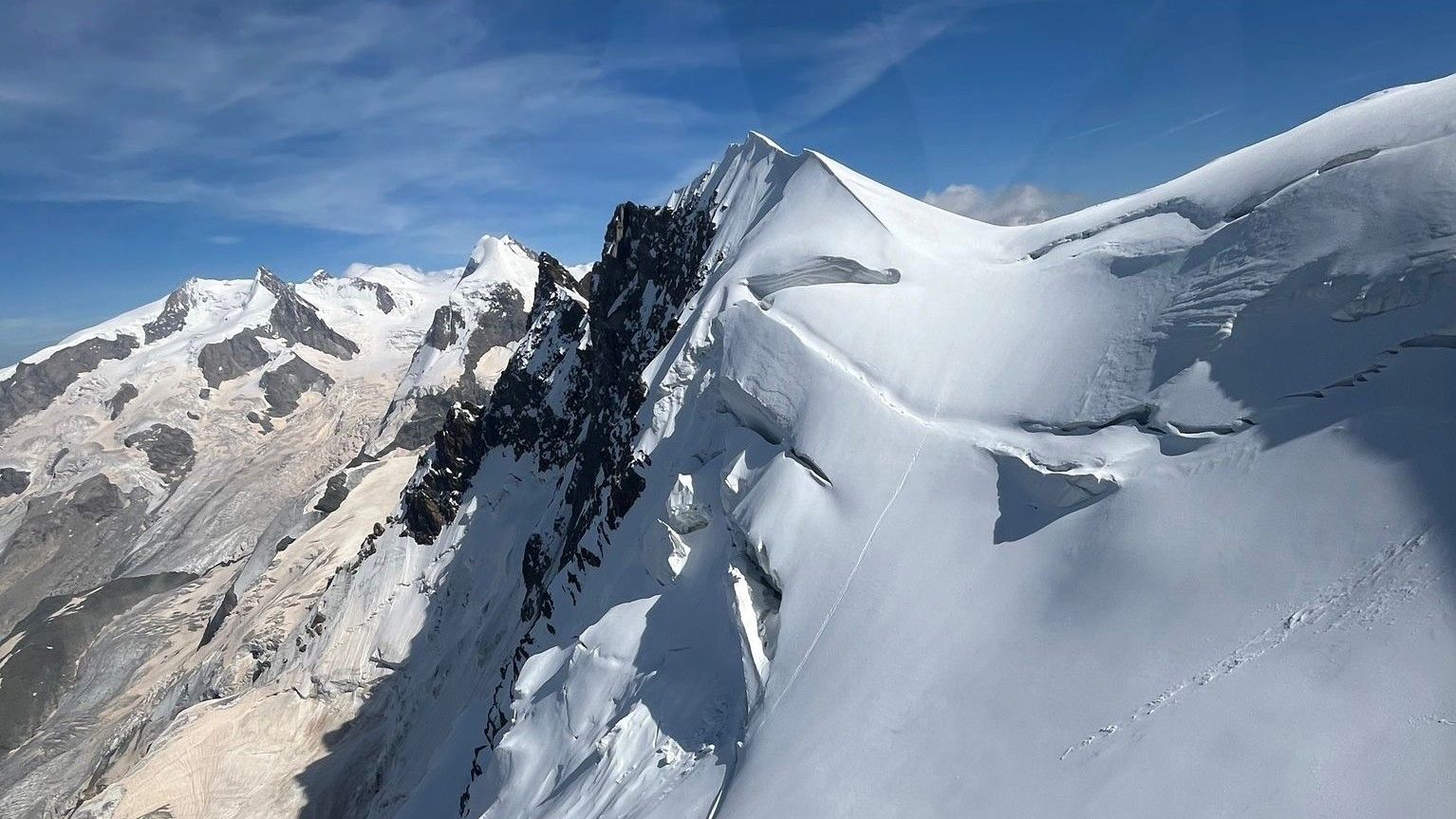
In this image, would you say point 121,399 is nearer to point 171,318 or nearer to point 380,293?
point 171,318

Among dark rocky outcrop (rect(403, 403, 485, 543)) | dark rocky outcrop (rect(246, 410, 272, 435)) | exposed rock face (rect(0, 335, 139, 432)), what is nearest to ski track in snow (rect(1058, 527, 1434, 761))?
dark rocky outcrop (rect(403, 403, 485, 543))

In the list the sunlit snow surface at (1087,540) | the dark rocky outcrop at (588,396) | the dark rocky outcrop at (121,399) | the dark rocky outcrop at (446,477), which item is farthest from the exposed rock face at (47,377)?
the sunlit snow surface at (1087,540)

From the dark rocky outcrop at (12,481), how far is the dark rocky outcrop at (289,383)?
4098 cm

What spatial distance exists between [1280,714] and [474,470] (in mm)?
47013

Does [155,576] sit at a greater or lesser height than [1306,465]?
greater

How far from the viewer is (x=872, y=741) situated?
Answer: 11.6 m

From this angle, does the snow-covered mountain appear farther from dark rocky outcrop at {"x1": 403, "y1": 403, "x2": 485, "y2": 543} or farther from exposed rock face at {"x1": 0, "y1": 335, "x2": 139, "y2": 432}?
exposed rock face at {"x1": 0, "y1": 335, "x2": 139, "y2": 432}

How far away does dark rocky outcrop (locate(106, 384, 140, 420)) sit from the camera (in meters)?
142

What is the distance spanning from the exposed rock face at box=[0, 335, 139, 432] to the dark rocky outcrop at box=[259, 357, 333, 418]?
44.5 meters

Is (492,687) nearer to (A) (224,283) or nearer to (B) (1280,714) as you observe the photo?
(B) (1280,714)

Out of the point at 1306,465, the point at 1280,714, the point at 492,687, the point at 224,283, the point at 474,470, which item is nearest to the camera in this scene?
the point at 1280,714

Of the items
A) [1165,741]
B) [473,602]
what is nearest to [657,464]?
[1165,741]

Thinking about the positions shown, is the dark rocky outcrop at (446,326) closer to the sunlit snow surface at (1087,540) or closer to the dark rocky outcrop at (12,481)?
the dark rocky outcrop at (12,481)

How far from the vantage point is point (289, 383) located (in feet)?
481
